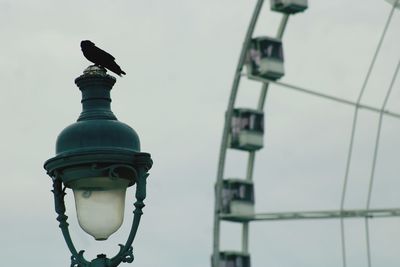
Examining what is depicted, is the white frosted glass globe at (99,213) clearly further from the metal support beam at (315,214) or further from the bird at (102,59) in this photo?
the metal support beam at (315,214)

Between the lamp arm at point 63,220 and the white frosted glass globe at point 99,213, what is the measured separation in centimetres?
17

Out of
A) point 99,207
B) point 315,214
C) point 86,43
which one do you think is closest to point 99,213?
point 99,207

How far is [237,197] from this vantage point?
101 feet

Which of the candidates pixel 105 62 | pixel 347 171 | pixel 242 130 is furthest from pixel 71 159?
pixel 242 130

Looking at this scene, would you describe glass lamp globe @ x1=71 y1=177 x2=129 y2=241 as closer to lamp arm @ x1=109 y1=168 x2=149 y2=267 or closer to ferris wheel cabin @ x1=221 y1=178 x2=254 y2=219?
lamp arm @ x1=109 y1=168 x2=149 y2=267

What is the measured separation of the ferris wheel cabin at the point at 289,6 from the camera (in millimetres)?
30922

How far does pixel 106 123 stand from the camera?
38.7ft

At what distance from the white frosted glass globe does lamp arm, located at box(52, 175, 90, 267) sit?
0.17 m

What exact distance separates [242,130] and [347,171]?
9.91 feet

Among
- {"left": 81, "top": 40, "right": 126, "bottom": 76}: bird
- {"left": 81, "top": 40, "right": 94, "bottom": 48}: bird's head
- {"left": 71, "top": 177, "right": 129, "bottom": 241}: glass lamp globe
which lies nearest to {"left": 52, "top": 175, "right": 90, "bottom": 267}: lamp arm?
{"left": 71, "top": 177, "right": 129, "bottom": 241}: glass lamp globe

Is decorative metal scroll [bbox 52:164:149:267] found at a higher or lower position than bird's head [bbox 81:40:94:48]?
lower

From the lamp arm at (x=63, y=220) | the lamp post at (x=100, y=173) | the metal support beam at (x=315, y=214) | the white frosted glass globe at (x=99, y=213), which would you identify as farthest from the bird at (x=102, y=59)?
the metal support beam at (x=315, y=214)

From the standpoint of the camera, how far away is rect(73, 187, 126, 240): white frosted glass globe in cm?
1162

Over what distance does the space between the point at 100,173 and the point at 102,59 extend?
1.50 meters
